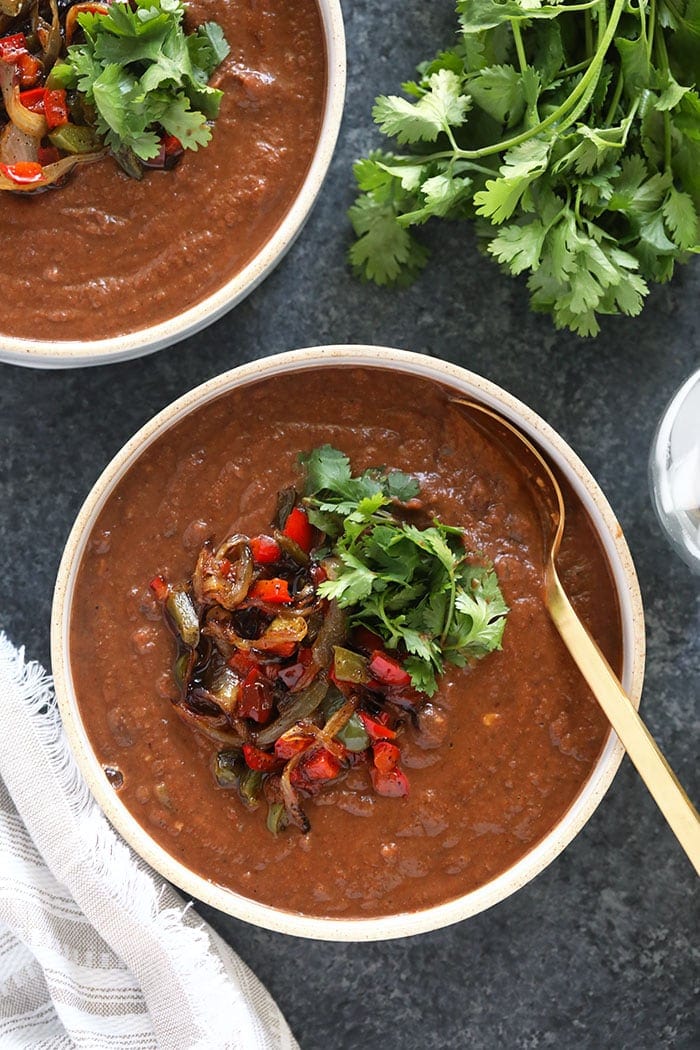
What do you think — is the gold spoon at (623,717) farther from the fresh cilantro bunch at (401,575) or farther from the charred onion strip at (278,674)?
the charred onion strip at (278,674)

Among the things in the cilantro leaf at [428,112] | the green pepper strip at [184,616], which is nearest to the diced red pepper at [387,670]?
the green pepper strip at [184,616]

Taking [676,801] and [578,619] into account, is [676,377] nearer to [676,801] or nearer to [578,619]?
[578,619]

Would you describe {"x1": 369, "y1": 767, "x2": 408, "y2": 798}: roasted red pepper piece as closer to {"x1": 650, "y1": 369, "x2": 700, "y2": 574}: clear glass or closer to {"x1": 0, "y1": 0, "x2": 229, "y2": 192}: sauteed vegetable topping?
{"x1": 650, "y1": 369, "x2": 700, "y2": 574}: clear glass

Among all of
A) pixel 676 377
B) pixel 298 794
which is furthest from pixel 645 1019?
pixel 676 377

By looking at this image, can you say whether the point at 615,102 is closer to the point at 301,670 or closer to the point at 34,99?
the point at 34,99

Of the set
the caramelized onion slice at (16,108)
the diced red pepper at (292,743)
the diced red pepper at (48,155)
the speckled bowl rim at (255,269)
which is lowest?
the diced red pepper at (292,743)

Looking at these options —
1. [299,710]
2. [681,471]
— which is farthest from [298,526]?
[681,471]
